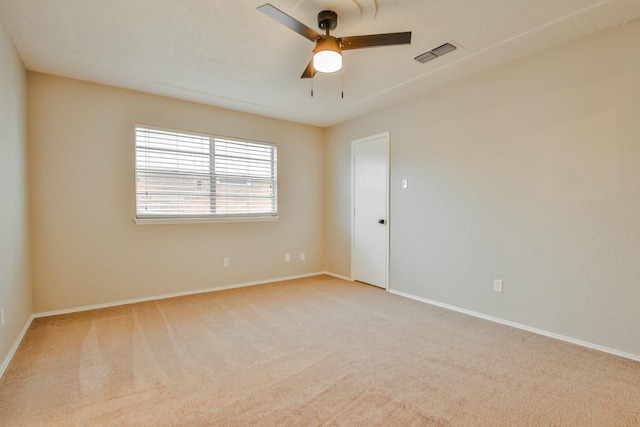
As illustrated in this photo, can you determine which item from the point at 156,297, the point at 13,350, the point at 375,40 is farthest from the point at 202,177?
the point at 375,40

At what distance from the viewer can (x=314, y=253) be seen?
530 centimetres

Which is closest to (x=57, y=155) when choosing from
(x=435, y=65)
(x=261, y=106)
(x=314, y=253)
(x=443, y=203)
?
(x=261, y=106)

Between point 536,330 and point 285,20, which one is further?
point 536,330

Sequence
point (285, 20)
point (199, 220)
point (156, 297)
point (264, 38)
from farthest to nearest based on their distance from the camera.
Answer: point (199, 220)
point (156, 297)
point (264, 38)
point (285, 20)

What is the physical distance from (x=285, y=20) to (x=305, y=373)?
2.33 metres

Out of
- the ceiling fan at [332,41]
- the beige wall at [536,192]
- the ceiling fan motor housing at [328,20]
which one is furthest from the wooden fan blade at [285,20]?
the beige wall at [536,192]

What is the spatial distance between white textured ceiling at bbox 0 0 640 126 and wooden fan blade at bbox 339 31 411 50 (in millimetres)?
237

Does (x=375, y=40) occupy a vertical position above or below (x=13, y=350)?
above

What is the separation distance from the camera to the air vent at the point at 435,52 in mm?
2703

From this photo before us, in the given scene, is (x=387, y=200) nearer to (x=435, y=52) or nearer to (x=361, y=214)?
(x=361, y=214)

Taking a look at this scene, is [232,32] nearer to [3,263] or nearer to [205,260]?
[3,263]

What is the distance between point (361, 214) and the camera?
4.68m

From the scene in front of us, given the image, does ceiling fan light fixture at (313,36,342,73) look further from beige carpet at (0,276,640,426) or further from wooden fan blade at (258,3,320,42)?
beige carpet at (0,276,640,426)

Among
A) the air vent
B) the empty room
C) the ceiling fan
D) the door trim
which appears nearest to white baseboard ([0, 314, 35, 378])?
the empty room
